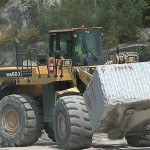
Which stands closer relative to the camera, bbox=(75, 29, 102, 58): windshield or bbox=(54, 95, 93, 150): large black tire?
bbox=(54, 95, 93, 150): large black tire

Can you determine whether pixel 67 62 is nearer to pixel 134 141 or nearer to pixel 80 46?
pixel 80 46

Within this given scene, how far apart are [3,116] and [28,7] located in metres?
35.6

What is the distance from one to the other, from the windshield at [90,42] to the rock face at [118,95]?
8.73 feet

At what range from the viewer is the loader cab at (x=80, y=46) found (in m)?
13.6

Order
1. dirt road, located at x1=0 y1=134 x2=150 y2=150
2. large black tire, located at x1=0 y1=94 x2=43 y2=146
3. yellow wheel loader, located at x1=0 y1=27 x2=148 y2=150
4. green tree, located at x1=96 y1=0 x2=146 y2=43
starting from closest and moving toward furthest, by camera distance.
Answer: dirt road, located at x1=0 y1=134 x2=150 y2=150 → yellow wheel loader, located at x1=0 y1=27 x2=148 y2=150 → large black tire, located at x1=0 y1=94 x2=43 y2=146 → green tree, located at x1=96 y1=0 x2=146 y2=43

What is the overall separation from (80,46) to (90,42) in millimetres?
403

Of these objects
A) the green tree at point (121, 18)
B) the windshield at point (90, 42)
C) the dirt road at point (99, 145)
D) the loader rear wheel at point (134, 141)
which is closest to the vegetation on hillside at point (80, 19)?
the green tree at point (121, 18)

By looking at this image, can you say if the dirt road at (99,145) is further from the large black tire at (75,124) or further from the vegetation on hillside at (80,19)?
the vegetation on hillside at (80,19)

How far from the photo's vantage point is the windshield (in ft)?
45.3

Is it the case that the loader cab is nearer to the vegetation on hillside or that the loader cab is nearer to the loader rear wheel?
the loader rear wheel

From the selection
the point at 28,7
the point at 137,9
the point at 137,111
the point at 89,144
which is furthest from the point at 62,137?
the point at 28,7

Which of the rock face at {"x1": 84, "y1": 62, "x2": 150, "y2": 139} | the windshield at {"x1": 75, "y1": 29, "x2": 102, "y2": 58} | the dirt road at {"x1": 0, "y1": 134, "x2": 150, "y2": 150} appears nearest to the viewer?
the rock face at {"x1": 84, "y1": 62, "x2": 150, "y2": 139}

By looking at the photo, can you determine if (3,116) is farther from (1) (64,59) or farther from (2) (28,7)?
(2) (28,7)

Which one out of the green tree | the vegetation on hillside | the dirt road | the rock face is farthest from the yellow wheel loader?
the green tree
